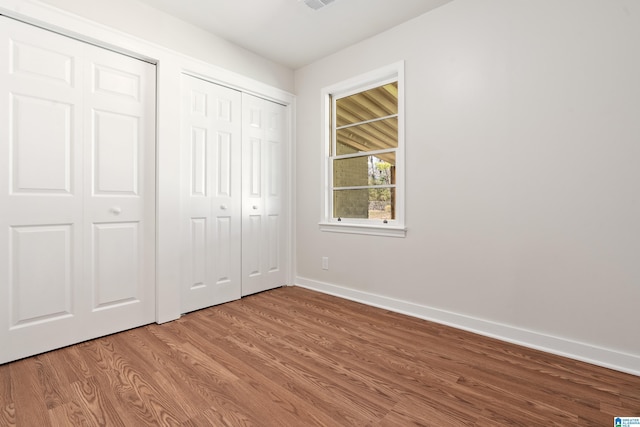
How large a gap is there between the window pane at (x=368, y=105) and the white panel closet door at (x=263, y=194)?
2.35ft

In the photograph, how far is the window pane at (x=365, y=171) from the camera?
9.71 ft

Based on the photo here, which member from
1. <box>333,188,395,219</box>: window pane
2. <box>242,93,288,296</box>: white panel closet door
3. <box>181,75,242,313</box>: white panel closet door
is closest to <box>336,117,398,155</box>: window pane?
<box>333,188,395,219</box>: window pane

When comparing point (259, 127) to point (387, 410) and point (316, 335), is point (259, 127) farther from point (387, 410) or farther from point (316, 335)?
point (387, 410)

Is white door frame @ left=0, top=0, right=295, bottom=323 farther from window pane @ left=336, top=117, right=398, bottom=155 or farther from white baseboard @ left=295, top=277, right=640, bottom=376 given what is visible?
white baseboard @ left=295, top=277, right=640, bottom=376

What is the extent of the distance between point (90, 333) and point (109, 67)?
1953mm

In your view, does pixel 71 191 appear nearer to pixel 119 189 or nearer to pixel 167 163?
pixel 119 189

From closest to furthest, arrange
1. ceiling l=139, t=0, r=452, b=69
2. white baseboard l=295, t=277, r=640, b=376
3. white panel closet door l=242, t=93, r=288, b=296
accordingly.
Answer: white baseboard l=295, t=277, r=640, b=376 < ceiling l=139, t=0, r=452, b=69 < white panel closet door l=242, t=93, r=288, b=296

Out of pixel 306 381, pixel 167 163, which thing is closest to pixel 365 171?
pixel 167 163

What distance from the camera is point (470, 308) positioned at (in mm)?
2406

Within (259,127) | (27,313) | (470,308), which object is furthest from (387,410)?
→ (259,127)

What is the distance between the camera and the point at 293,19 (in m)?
2.69

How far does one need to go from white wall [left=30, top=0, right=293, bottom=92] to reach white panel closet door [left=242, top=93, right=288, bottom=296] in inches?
12.8

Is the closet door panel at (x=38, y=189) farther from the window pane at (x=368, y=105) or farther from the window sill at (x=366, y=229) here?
the window pane at (x=368, y=105)

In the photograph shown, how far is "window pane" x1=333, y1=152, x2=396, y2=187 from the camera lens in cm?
296
